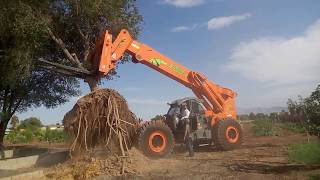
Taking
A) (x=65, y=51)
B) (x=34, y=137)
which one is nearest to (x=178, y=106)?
(x=65, y=51)

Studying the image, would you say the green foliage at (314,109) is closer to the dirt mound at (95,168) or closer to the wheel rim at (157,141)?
the dirt mound at (95,168)

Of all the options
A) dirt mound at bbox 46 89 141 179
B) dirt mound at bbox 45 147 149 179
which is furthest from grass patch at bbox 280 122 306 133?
dirt mound at bbox 46 89 141 179

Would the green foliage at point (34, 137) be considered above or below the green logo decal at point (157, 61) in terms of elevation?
below

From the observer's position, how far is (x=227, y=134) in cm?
1742

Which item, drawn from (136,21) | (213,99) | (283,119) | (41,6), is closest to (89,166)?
(213,99)

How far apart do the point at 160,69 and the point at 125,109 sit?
329 cm

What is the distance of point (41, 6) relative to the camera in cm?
1878

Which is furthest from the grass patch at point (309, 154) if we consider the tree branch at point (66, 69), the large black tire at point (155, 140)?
the tree branch at point (66, 69)

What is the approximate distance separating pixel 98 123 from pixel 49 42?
7343 mm

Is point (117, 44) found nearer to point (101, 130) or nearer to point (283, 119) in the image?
point (101, 130)

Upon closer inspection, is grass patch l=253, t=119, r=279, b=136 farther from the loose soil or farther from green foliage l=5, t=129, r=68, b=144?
green foliage l=5, t=129, r=68, b=144

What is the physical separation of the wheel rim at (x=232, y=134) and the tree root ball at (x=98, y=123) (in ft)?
15.1

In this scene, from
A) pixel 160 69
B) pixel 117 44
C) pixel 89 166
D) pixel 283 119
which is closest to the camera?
pixel 89 166

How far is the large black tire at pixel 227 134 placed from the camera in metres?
17.1
